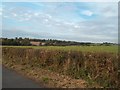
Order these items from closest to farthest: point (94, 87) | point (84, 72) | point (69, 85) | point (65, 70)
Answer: point (94, 87) < point (69, 85) < point (84, 72) < point (65, 70)

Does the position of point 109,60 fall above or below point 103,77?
above

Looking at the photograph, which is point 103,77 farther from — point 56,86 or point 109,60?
point 56,86

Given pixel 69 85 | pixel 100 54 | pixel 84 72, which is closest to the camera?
pixel 69 85

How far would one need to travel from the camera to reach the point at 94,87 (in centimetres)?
1198

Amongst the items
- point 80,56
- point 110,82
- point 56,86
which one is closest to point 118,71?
point 110,82

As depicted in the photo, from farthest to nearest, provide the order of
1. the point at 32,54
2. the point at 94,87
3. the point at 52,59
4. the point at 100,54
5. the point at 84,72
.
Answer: the point at 32,54 → the point at 52,59 → the point at 84,72 → the point at 100,54 → the point at 94,87

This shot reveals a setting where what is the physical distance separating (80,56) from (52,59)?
4611mm

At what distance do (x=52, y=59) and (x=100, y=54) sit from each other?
688 centimetres

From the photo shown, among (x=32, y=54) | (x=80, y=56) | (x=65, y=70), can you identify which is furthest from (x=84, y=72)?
(x=32, y=54)

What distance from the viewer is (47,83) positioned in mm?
13617

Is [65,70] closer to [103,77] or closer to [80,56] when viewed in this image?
[80,56]

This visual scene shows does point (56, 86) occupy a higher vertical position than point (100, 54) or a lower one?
lower

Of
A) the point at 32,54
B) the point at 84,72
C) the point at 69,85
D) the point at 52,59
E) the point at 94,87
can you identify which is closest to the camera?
the point at 94,87

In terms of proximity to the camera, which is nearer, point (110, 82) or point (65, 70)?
point (110, 82)
